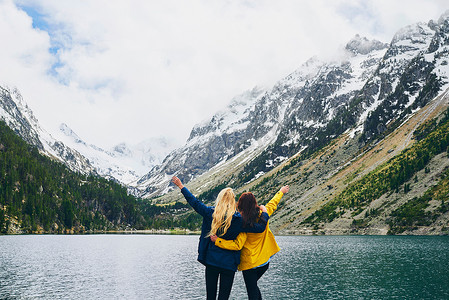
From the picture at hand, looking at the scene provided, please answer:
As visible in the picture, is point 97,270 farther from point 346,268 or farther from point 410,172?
point 410,172

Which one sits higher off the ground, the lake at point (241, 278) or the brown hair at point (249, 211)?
the brown hair at point (249, 211)

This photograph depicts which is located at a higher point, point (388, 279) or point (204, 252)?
point (204, 252)

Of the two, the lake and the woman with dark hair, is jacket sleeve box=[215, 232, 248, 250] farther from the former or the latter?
the lake

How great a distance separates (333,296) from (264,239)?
24944mm

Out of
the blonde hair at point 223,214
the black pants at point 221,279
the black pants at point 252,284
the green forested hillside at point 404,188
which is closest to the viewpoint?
the blonde hair at point 223,214

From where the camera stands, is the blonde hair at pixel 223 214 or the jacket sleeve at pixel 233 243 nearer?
the blonde hair at pixel 223 214

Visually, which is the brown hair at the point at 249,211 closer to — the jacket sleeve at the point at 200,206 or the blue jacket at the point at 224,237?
the blue jacket at the point at 224,237

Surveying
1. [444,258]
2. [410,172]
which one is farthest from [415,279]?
[410,172]

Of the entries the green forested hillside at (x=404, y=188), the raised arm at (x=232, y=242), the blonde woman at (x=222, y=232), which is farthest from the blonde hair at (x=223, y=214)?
the green forested hillside at (x=404, y=188)

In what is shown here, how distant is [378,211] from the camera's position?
137 meters

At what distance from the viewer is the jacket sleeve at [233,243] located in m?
12.5

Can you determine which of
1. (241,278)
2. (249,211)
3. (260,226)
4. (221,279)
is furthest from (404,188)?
(221,279)

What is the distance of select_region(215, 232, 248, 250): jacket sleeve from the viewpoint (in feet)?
41.0

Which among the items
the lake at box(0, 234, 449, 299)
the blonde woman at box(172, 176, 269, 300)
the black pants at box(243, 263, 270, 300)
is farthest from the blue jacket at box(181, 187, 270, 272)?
the lake at box(0, 234, 449, 299)
